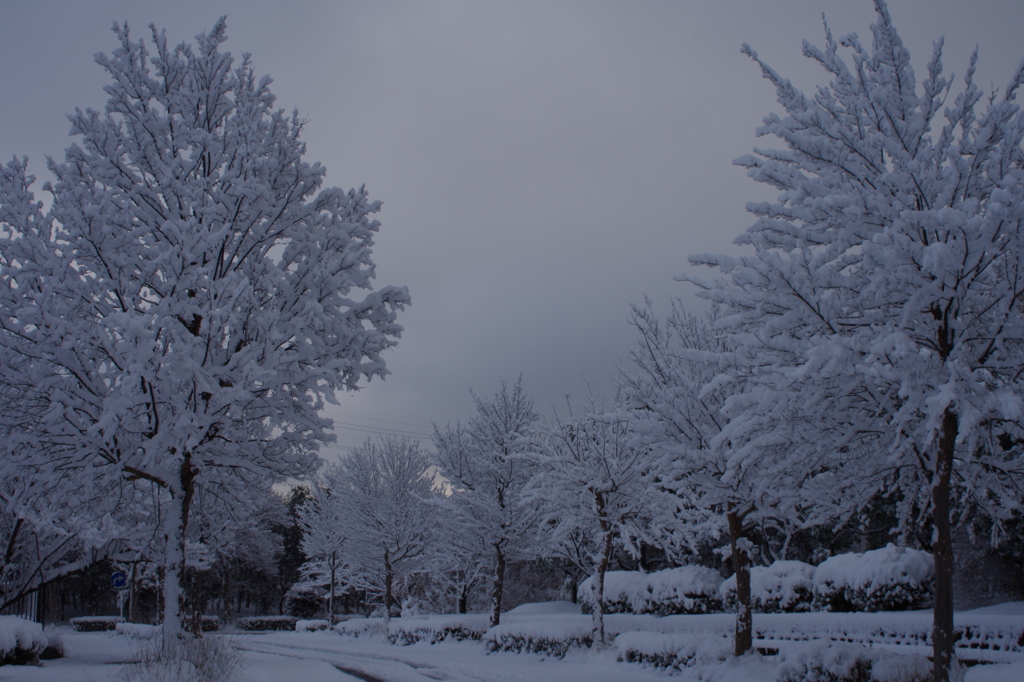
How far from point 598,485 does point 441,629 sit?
8991mm

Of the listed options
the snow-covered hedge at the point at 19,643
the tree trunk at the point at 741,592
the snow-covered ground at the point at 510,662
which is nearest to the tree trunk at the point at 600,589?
the snow-covered ground at the point at 510,662

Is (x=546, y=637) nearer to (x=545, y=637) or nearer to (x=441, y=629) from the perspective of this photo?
(x=545, y=637)

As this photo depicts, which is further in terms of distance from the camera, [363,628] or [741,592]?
[363,628]

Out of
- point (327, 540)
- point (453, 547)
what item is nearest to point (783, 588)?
point (453, 547)

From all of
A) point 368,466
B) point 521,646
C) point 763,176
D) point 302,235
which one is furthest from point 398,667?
point 368,466

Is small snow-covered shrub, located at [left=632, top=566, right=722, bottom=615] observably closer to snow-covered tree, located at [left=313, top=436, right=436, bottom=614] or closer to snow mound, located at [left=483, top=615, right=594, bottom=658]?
snow mound, located at [left=483, top=615, right=594, bottom=658]

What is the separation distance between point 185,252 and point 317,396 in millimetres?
2514

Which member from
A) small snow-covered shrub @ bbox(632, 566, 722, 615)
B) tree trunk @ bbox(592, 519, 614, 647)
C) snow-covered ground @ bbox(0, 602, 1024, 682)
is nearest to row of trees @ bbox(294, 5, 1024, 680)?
snow-covered ground @ bbox(0, 602, 1024, 682)

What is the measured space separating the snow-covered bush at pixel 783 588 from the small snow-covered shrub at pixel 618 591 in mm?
3701

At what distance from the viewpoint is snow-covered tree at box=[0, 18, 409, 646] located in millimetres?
7160

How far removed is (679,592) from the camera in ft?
64.5

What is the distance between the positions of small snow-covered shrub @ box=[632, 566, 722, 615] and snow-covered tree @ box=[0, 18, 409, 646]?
14647mm

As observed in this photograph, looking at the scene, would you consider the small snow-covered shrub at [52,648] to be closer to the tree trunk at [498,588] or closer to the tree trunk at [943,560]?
the tree trunk at [498,588]

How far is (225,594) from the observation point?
41.2 metres
